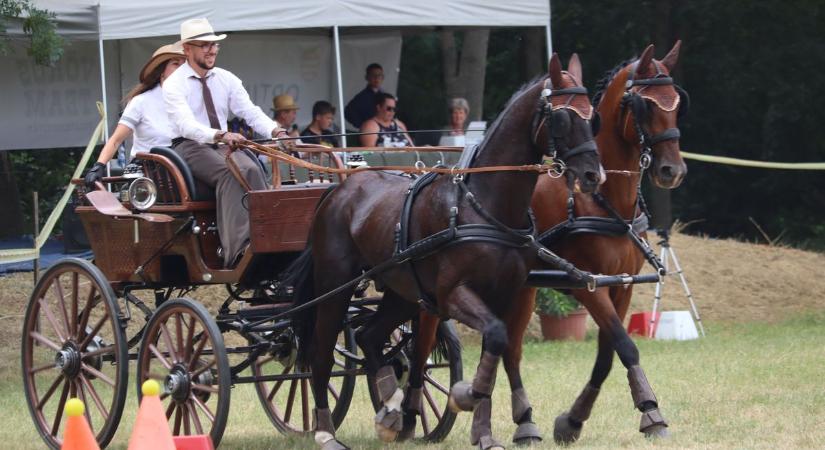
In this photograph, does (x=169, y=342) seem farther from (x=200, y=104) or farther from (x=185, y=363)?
(x=200, y=104)

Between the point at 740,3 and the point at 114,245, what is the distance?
→ 1515cm

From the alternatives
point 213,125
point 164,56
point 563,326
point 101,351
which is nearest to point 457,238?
point 213,125

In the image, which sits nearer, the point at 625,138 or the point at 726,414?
the point at 625,138

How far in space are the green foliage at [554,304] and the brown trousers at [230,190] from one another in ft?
19.6

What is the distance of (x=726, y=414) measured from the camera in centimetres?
832

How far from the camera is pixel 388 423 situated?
7406 millimetres

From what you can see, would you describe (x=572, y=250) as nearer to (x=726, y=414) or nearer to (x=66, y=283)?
(x=726, y=414)

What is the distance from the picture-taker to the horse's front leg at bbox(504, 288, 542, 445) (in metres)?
7.41

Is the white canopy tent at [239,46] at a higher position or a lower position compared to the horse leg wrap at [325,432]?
higher

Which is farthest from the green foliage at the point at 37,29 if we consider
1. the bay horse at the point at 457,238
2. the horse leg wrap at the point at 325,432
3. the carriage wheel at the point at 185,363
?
the horse leg wrap at the point at 325,432

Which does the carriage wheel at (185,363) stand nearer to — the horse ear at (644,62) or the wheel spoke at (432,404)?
the wheel spoke at (432,404)

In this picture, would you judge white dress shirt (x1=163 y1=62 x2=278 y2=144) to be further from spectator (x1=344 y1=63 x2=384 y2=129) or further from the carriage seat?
spectator (x1=344 y1=63 x2=384 y2=129)

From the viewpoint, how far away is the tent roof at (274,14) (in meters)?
12.8

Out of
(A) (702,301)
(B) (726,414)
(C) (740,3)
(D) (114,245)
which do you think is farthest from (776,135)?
(D) (114,245)
